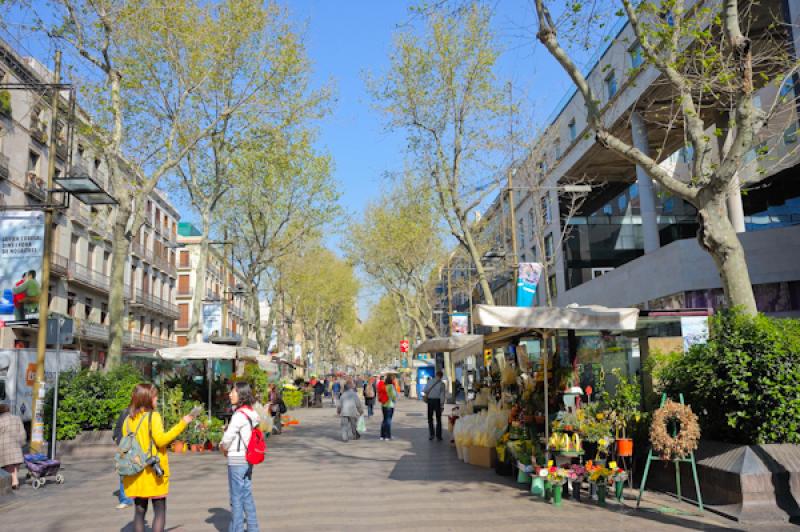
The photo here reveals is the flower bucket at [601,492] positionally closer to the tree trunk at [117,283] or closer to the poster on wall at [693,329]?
the poster on wall at [693,329]

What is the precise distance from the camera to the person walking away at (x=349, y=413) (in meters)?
17.5

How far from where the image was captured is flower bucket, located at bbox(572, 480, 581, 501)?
8.38 meters

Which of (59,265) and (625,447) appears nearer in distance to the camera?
(625,447)

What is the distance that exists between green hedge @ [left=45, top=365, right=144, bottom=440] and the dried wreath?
11.9 metres

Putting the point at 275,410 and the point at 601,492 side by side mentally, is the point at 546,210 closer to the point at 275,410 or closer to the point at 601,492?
the point at 275,410

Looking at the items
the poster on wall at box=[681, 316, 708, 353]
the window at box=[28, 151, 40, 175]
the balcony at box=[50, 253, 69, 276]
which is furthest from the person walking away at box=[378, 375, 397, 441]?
the window at box=[28, 151, 40, 175]

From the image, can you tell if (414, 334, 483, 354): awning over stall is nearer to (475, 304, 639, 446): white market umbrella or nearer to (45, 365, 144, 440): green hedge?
(475, 304, 639, 446): white market umbrella

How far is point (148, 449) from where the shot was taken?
5.59m

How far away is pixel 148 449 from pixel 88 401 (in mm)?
10286

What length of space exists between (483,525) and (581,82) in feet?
19.3

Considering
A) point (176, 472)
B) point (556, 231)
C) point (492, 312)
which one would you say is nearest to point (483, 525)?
point (492, 312)

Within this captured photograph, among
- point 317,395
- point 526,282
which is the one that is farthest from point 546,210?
point 526,282

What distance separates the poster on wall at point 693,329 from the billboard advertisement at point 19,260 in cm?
1127

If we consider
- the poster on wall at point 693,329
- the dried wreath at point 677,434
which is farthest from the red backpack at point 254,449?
the poster on wall at point 693,329
